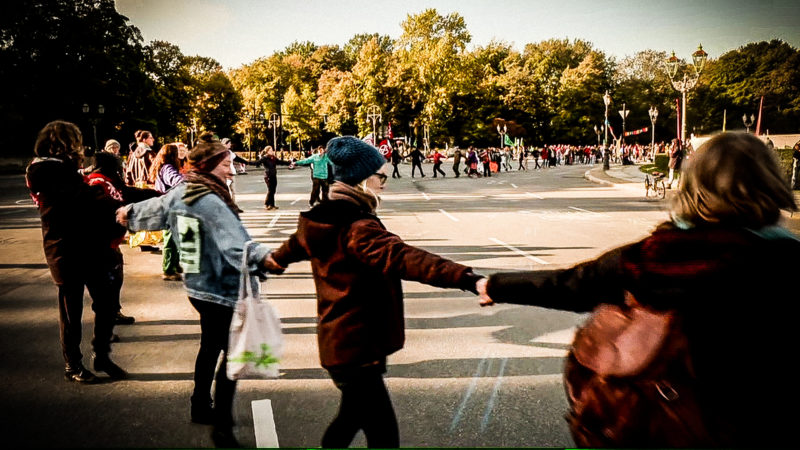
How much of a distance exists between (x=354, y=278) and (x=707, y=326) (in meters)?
1.42

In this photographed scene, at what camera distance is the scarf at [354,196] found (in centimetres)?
263

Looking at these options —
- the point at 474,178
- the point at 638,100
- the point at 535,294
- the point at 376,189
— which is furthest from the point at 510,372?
the point at 638,100

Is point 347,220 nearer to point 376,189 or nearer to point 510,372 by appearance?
point 376,189

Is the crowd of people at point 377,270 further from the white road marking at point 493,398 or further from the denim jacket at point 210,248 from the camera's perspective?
the white road marking at point 493,398

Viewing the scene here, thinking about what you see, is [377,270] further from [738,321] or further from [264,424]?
[264,424]

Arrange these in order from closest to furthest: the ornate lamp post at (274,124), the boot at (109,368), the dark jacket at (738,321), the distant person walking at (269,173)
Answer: the dark jacket at (738,321) < the boot at (109,368) < the distant person walking at (269,173) < the ornate lamp post at (274,124)

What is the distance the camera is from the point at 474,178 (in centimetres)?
3631

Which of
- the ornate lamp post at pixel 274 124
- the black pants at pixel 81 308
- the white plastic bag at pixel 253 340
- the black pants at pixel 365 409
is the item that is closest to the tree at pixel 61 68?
the ornate lamp post at pixel 274 124

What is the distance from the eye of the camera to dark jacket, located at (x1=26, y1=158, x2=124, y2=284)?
427cm

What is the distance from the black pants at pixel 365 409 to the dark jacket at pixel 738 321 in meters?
1.27

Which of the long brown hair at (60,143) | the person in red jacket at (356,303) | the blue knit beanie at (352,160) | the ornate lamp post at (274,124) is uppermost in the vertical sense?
the ornate lamp post at (274,124)

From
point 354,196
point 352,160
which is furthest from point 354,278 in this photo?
point 352,160

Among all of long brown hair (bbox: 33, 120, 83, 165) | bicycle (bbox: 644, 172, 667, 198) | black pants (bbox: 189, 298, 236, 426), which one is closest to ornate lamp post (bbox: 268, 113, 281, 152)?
bicycle (bbox: 644, 172, 667, 198)

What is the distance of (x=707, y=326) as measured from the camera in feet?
5.28
